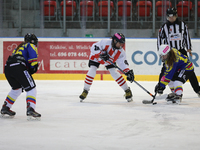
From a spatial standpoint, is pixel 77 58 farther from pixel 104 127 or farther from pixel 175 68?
pixel 104 127

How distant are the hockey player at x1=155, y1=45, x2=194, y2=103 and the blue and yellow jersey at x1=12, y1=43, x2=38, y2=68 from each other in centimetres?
145

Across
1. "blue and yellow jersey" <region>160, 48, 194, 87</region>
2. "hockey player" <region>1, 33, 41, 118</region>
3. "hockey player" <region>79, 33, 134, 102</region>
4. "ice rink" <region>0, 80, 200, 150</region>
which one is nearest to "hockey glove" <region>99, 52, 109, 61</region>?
"hockey player" <region>79, 33, 134, 102</region>

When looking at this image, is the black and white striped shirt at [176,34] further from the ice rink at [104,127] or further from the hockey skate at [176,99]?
the ice rink at [104,127]

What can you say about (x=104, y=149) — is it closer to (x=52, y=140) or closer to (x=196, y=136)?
(x=52, y=140)

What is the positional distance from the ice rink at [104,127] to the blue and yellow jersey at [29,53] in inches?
19.3

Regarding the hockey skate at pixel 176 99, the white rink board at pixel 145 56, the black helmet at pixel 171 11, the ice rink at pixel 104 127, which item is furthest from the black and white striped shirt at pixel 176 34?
the white rink board at pixel 145 56

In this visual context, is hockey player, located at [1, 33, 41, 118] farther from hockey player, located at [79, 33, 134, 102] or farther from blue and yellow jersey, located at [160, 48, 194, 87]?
blue and yellow jersey, located at [160, 48, 194, 87]

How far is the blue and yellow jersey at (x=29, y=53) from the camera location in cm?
273

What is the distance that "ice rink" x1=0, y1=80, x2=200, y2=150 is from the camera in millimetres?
1862

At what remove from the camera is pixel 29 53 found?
2738mm

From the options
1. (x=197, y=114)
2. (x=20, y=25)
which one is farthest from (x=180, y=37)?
(x=20, y=25)

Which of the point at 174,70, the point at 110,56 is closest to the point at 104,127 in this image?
the point at 174,70

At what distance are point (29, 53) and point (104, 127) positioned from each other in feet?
3.00

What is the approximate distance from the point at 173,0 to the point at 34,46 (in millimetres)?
6342
